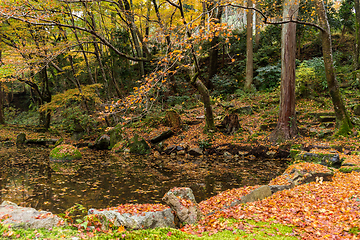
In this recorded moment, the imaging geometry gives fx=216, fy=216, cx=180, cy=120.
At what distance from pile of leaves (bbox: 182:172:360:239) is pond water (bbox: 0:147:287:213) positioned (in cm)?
198

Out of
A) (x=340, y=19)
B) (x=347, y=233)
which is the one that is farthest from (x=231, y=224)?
(x=340, y=19)

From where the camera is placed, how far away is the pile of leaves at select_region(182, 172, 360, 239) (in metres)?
2.88

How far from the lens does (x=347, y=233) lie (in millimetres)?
2723

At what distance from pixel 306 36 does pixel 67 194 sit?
18.0 m

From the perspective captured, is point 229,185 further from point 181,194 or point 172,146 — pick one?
point 172,146

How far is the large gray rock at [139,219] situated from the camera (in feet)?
9.98

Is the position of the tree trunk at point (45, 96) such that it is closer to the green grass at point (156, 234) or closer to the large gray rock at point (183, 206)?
the large gray rock at point (183, 206)

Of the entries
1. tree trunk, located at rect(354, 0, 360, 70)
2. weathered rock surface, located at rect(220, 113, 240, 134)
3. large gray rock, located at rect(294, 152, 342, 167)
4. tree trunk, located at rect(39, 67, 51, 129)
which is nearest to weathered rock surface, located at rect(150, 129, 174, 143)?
weathered rock surface, located at rect(220, 113, 240, 134)

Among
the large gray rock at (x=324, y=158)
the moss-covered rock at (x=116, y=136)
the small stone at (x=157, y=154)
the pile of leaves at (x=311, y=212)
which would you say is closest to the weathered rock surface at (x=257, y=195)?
the pile of leaves at (x=311, y=212)

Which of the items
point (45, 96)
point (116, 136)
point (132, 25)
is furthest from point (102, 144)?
point (45, 96)

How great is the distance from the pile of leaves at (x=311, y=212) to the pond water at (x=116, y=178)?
198cm

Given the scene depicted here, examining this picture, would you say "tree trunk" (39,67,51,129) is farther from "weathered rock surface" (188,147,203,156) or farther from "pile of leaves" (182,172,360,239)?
"pile of leaves" (182,172,360,239)

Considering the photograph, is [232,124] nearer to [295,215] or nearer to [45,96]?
[295,215]

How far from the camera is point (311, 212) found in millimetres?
3465
